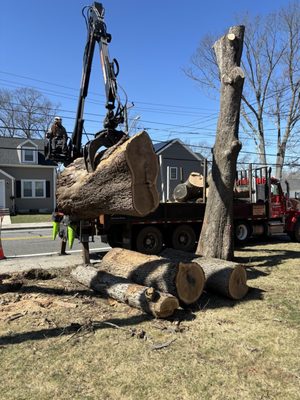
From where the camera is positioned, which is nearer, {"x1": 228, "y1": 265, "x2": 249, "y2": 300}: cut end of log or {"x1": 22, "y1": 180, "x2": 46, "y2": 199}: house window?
{"x1": 228, "y1": 265, "x2": 249, "y2": 300}: cut end of log

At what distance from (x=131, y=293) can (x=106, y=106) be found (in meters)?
3.65

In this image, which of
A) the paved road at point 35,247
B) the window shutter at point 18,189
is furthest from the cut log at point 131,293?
the window shutter at point 18,189

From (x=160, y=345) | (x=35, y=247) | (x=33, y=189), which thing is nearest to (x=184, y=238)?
(x=35, y=247)

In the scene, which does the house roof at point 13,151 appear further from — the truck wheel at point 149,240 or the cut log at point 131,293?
the cut log at point 131,293

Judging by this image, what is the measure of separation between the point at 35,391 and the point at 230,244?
5.88 metres

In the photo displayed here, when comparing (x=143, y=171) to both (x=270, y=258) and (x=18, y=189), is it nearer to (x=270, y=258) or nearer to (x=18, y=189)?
(x=270, y=258)

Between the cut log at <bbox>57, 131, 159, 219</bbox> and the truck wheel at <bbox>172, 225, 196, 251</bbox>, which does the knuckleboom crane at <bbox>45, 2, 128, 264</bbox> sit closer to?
the cut log at <bbox>57, 131, 159, 219</bbox>

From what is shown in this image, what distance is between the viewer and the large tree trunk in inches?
344

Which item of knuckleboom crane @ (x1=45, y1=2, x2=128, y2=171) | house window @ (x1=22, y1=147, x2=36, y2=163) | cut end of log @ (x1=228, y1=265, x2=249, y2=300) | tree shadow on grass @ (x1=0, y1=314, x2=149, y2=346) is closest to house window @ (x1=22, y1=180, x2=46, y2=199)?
house window @ (x1=22, y1=147, x2=36, y2=163)

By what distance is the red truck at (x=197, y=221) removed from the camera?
37.1 feet

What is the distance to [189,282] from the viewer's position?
20.0ft

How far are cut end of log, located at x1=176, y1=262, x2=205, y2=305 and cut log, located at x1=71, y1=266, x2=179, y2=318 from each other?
0.39m

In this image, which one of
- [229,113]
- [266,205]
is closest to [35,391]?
[229,113]

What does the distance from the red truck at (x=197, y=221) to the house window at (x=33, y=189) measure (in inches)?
839
